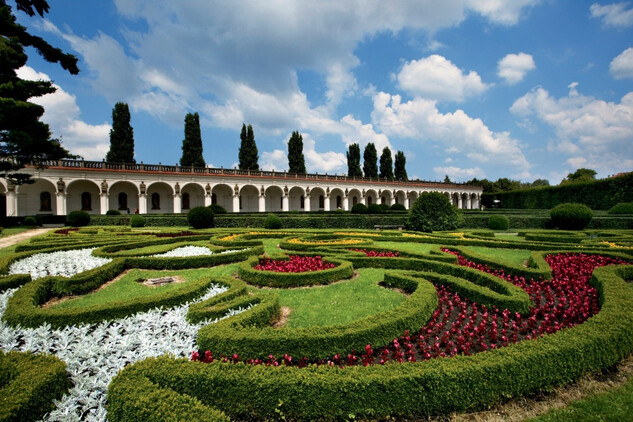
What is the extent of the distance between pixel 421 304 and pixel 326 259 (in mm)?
4057

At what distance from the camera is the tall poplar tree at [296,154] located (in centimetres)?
5384

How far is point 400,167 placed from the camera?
224 feet

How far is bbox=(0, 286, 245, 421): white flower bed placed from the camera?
3.02m

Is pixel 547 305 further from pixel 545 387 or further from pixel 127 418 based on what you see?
pixel 127 418

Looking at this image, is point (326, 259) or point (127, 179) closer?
point (326, 259)

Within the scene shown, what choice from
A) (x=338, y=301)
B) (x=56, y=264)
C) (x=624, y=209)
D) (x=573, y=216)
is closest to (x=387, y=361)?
(x=338, y=301)

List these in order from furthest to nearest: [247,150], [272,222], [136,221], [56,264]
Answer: [247,150] → [136,221] → [272,222] → [56,264]

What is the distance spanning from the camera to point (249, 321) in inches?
175

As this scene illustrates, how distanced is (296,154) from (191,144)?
17.4 meters

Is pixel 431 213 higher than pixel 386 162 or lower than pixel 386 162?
lower

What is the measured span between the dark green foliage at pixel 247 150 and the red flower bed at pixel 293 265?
41.7 metres

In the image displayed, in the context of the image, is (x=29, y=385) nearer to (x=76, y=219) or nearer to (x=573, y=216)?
(x=573, y=216)

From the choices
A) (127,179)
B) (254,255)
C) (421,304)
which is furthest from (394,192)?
(421,304)

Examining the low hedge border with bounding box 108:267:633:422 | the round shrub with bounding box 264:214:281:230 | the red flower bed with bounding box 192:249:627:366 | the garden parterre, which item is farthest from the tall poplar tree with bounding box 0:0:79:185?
the red flower bed with bounding box 192:249:627:366
